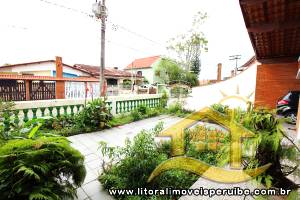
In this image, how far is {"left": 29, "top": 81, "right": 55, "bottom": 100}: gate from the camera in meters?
8.46

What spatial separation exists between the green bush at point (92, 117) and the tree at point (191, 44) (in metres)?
19.5

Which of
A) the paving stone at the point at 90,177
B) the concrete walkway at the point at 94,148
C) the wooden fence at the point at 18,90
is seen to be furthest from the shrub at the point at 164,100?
the wooden fence at the point at 18,90

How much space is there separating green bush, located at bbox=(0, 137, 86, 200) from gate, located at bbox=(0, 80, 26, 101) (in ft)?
28.1

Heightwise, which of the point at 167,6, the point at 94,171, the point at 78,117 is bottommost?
the point at 94,171

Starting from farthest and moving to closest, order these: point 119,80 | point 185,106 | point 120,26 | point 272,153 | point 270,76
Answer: point 119,80 < point 120,26 < point 185,106 < point 270,76 < point 272,153

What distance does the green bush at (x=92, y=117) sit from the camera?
451cm

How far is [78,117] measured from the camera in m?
4.56

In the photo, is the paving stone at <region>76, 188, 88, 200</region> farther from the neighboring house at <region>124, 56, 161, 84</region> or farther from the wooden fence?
the neighboring house at <region>124, 56, 161, 84</region>

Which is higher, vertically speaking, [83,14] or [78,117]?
[83,14]

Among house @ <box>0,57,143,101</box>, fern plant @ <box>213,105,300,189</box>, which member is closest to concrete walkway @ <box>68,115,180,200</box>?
fern plant @ <box>213,105,300,189</box>

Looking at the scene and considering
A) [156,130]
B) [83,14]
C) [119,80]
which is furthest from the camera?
[119,80]

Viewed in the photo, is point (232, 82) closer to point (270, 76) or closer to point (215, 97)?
point (215, 97)

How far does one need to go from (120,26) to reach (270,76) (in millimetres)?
7955

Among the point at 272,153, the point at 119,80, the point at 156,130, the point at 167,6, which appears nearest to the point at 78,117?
the point at 156,130
